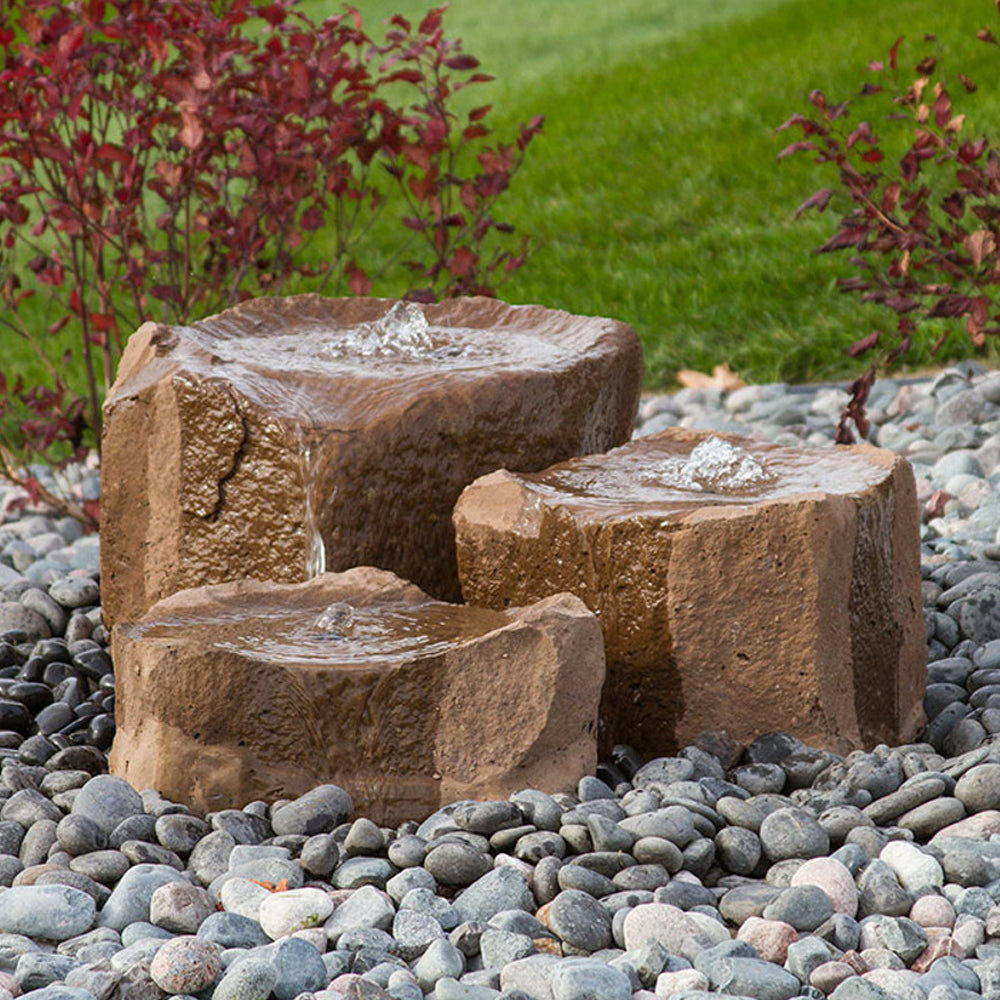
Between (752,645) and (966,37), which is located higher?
(966,37)

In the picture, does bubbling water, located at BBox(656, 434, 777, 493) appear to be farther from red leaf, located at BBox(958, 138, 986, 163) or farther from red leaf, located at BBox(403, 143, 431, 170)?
red leaf, located at BBox(403, 143, 431, 170)

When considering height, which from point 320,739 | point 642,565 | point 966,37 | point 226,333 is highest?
point 966,37

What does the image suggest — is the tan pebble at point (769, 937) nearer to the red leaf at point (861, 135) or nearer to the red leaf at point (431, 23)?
the red leaf at point (861, 135)

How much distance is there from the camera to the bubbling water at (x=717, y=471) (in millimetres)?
3199

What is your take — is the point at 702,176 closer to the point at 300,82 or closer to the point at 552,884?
the point at 300,82

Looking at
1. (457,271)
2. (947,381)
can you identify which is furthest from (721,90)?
(457,271)

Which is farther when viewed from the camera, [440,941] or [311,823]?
[311,823]

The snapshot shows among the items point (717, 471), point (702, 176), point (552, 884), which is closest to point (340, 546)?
point (717, 471)

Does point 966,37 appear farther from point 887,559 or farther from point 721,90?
point 887,559

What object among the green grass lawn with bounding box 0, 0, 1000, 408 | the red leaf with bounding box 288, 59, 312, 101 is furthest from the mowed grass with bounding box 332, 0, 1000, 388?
the red leaf with bounding box 288, 59, 312, 101

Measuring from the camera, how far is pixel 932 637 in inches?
143

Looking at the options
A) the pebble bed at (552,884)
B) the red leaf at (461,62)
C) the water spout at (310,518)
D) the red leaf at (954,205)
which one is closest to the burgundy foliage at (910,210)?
the red leaf at (954,205)

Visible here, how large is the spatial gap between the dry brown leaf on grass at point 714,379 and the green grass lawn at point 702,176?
10cm

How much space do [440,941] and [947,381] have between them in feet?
14.1
